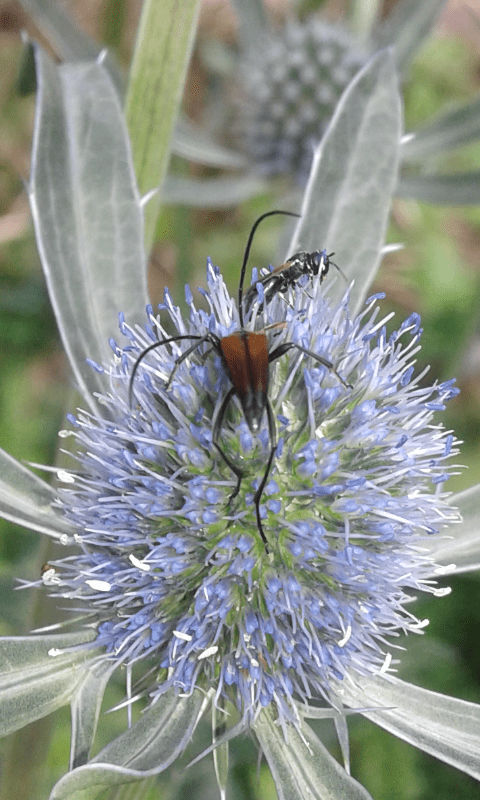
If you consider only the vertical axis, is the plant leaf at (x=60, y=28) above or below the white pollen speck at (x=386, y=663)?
above

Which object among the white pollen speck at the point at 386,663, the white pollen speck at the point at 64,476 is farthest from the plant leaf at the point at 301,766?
the white pollen speck at the point at 64,476

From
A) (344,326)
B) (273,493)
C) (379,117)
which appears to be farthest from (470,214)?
(273,493)

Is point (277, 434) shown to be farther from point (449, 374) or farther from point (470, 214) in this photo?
point (470, 214)

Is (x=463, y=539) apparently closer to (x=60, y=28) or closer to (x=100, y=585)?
(x=100, y=585)

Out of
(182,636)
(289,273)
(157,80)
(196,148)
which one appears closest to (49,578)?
(182,636)

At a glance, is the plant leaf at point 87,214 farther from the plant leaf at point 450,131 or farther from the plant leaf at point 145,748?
the plant leaf at point 450,131

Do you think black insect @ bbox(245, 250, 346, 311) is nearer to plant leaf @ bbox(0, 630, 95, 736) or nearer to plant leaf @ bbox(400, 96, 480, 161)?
plant leaf @ bbox(0, 630, 95, 736)
